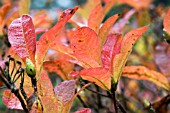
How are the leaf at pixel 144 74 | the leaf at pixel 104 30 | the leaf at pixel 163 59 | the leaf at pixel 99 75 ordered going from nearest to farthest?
the leaf at pixel 99 75 < the leaf at pixel 104 30 < the leaf at pixel 144 74 < the leaf at pixel 163 59

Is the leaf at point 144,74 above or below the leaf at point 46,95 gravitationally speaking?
below

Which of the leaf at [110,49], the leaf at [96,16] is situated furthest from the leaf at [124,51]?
the leaf at [96,16]

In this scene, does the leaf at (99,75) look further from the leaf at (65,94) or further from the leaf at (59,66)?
the leaf at (59,66)

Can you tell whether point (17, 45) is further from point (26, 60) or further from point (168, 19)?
point (168, 19)

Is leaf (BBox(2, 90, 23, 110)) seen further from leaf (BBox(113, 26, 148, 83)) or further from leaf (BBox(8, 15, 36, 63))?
leaf (BBox(113, 26, 148, 83))

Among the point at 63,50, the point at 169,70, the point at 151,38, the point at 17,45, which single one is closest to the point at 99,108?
the point at 169,70

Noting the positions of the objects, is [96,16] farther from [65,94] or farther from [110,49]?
[65,94]

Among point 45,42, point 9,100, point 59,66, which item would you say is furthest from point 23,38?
point 59,66
